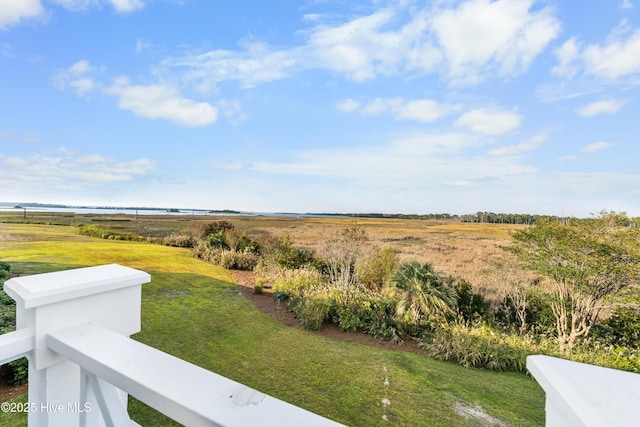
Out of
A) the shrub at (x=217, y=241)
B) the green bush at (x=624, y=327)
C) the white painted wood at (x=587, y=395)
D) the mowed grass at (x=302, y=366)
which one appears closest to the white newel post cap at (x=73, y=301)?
the white painted wood at (x=587, y=395)

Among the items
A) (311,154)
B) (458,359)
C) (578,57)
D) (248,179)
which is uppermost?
(578,57)

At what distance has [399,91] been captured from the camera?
16.8ft

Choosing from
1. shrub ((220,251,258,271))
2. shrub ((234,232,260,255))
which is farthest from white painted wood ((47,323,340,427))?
shrub ((234,232,260,255))

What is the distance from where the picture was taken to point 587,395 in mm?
357

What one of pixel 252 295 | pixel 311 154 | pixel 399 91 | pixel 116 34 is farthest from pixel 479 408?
pixel 116 34

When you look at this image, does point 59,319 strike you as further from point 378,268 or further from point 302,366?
point 378,268

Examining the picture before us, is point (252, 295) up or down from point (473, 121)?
down

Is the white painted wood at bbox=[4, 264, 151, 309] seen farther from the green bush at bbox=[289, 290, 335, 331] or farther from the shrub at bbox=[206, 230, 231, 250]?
the shrub at bbox=[206, 230, 231, 250]

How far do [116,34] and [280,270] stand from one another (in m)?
5.17

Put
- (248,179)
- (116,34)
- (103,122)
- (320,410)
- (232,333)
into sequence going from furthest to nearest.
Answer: (248,179) → (103,122) → (116,34) → (232,333) → (320,410)

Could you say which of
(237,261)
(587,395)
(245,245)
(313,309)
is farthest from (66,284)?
(245,245)

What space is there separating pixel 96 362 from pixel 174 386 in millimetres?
244

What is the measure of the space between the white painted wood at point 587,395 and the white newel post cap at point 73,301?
0.94 metres

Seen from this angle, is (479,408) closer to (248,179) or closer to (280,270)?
(280,270)
